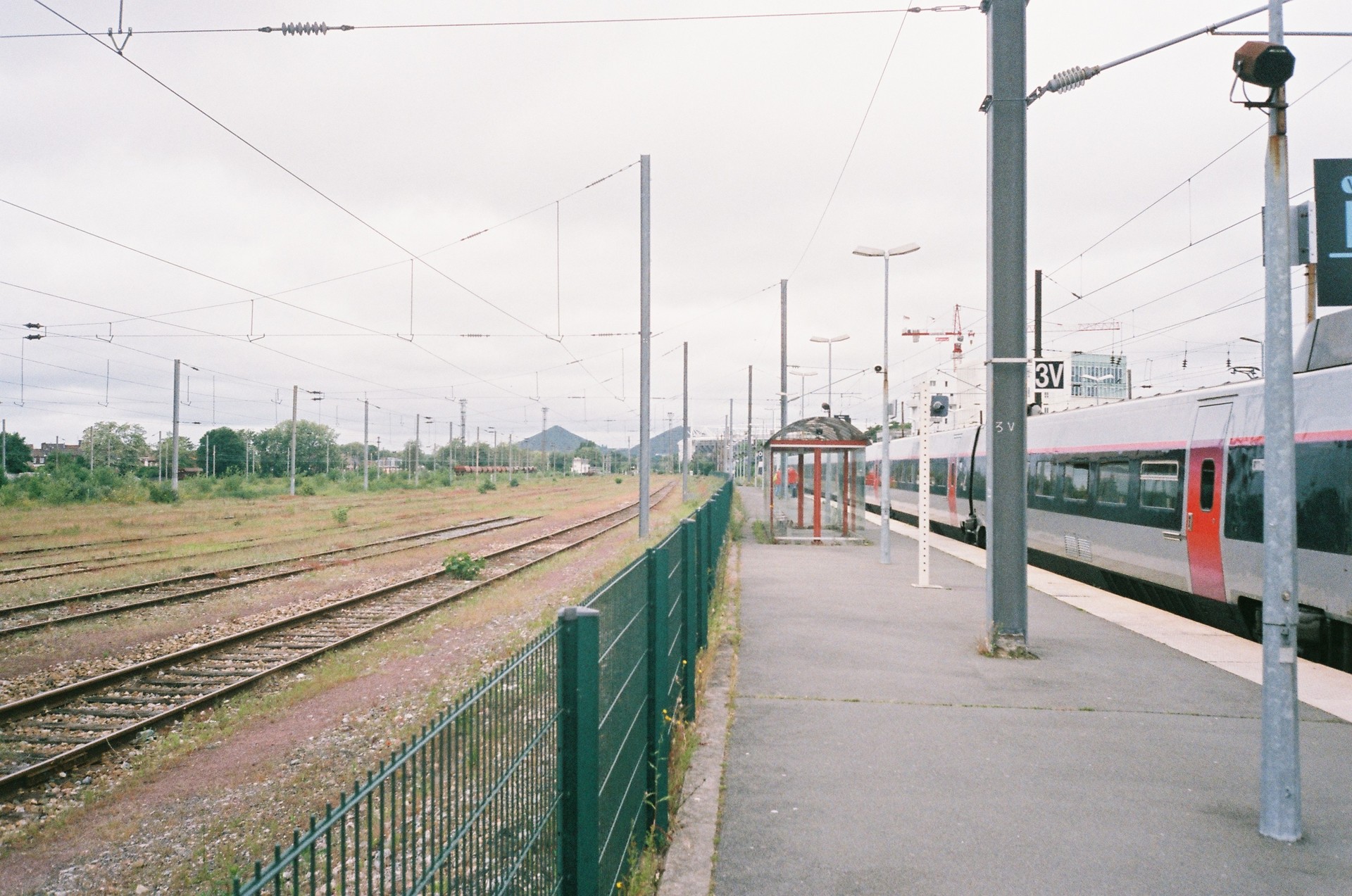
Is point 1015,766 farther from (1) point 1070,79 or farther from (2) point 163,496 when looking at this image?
(2) point 163,496

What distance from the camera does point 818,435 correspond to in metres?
22.9

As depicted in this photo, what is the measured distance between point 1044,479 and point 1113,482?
11.3 feet

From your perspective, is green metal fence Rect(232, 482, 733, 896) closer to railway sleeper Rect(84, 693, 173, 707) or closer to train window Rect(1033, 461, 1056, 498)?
railway sleeper Rect(84, 693, 173, 707)

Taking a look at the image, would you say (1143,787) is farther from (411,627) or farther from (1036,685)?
(411,627)

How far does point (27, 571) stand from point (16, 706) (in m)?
11.7

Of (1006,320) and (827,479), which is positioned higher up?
(1006,320)

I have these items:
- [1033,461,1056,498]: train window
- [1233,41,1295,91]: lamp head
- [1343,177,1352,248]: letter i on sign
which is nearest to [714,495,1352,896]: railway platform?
[1343,177,1352,248]: letter i on sign

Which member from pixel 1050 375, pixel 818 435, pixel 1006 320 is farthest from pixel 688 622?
pixel 818 435

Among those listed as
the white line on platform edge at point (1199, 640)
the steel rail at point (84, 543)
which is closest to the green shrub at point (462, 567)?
the white line on platform edge at point (1199, 640)

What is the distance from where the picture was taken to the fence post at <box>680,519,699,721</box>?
719 centimetres

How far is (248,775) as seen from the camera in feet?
22.3

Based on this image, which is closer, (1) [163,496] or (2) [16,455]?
(1) [163,496]

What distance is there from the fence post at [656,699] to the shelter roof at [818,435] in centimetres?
1739

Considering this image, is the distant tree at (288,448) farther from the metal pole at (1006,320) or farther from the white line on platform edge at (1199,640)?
the metal pole at (1006,320)
